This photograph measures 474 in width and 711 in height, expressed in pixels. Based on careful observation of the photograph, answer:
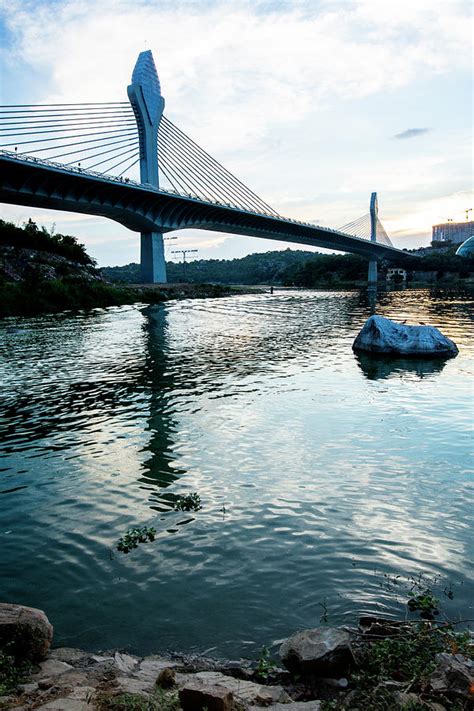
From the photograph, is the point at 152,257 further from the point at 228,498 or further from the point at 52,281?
the point at 228,498

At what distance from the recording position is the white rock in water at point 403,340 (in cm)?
2339

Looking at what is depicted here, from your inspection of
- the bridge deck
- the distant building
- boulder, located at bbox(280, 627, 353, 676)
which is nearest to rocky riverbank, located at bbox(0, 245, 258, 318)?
the bridge deck

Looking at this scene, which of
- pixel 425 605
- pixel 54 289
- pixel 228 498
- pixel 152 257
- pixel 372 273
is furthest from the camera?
pixel 372 273

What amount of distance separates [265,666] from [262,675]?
8 cm

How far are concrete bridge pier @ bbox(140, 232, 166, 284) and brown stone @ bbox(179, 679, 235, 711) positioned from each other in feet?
255

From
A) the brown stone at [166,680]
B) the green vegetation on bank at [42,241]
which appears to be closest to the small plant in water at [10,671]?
the brown stone at [166,680]

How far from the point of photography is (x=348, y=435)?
39.5ft

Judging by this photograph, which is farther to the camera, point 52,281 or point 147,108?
point 147,108

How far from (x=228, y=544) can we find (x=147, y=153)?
244 ft

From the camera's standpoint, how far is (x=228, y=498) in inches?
341

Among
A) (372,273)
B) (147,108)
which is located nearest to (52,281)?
(147,108)

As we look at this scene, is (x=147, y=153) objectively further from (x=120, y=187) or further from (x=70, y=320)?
(x=70, y=320)

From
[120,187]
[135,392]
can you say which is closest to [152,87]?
[120,187]

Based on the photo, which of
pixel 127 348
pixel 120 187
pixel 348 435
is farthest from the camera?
pixel 120 187
